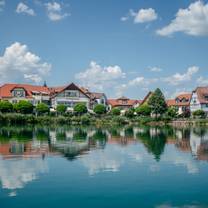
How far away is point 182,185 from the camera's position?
44.9 ft

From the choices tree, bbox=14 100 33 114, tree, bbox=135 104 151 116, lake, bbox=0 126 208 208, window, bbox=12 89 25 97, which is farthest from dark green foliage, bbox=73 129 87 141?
window, bbox=12 89 25 97

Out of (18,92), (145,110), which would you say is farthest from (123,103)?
(18,92)

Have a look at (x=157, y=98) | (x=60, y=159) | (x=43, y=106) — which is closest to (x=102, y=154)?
(x=60, y=159)

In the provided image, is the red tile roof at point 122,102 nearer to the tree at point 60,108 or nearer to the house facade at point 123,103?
the house facade at point 123,103

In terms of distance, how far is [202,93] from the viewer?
79.6 metres

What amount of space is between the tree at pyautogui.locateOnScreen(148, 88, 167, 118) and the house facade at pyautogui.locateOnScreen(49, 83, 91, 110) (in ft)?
49.0

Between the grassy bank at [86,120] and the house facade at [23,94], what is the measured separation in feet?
33.3

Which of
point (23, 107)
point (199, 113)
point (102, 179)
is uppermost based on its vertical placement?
point (23, 107)

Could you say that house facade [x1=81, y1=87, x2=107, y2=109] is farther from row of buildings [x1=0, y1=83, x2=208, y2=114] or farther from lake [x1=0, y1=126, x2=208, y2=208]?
lake [x1=0, y1=126, x2=208, y2=208]

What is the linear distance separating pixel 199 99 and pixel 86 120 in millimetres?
28704

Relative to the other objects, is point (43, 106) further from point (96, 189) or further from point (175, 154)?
point (96, 189)

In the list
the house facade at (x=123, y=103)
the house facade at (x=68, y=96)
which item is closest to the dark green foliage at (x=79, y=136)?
the house facade at (x=68, y=96)

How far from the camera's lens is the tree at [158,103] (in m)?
Result: 71.8

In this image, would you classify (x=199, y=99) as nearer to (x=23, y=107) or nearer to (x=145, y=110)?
(x=145, y=110)
